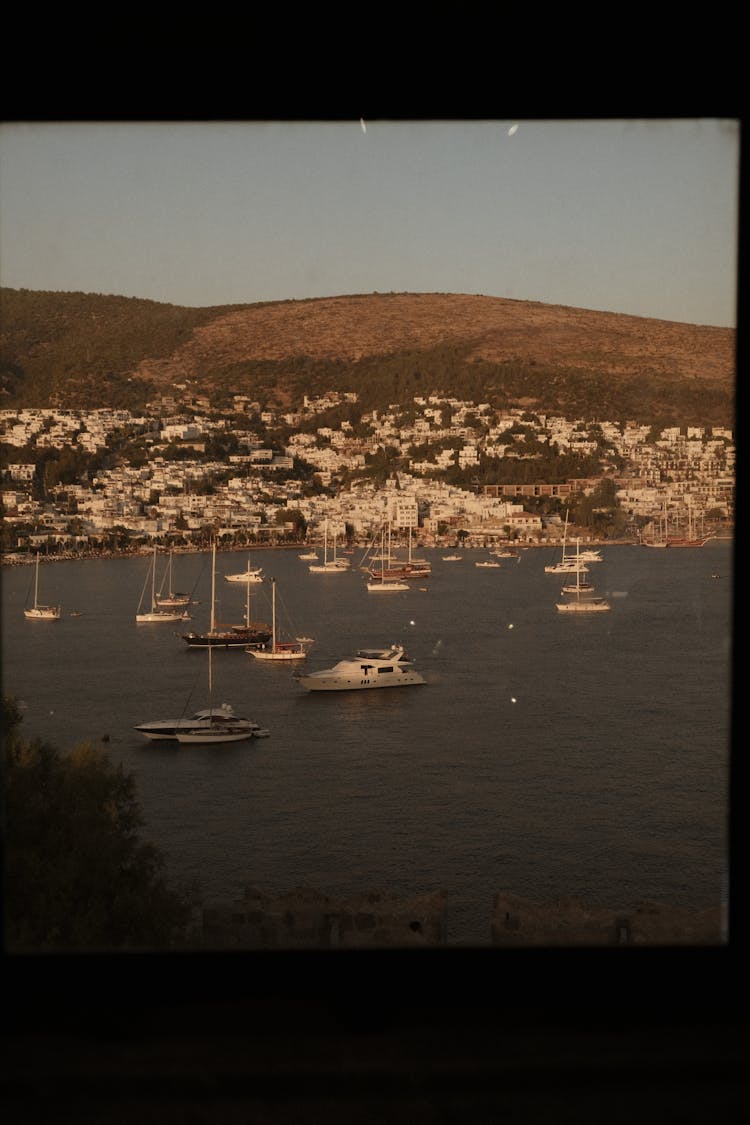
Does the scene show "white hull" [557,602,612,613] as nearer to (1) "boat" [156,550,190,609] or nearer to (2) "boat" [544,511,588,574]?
(2) "boat" [544,511,588,574]

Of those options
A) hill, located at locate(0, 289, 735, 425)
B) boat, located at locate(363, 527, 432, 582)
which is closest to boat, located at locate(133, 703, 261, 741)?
boat, located at locate(363, 527, 432, 582)

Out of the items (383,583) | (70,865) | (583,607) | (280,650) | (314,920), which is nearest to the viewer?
(70,865)

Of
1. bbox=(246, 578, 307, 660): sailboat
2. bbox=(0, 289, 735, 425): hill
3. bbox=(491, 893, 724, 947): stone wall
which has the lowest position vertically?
bbox=(491, 893, 724, 947): stone wall

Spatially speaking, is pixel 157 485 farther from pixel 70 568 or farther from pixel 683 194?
pixel 683 194

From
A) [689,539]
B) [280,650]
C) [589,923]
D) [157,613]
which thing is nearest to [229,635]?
[280,650]

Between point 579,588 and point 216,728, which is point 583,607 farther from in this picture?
point 216,728

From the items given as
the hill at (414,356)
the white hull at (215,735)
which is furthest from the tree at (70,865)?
the hill at (414,356)
